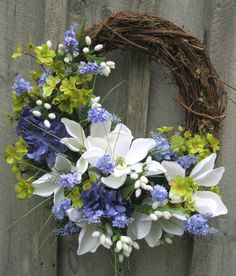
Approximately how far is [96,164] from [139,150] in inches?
4.9

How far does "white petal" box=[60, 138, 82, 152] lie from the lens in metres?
1.09

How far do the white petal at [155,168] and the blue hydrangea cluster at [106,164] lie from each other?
4.0 inches

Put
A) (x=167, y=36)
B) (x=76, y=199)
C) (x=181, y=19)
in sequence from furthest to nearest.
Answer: (x=181, y=19) → (x=167, y=36) → (x=76, y=199)

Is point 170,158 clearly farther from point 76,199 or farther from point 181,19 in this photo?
point 181,19

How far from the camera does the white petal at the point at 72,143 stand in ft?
3.57

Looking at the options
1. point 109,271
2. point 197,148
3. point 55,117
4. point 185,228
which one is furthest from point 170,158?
point 109,271

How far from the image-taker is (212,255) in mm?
1306

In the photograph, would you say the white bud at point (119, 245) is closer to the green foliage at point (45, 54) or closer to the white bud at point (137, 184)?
the white bud at point (137, 184)

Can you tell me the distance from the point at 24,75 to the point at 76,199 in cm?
45

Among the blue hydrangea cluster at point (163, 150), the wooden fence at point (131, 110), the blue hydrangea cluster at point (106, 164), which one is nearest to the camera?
the blue hydrangea cluster at point (106, 164)

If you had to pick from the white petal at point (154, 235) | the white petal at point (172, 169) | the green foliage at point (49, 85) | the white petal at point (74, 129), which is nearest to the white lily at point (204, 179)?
the white petal at point (172, 169)

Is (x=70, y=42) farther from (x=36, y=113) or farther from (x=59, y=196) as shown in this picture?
(x=59, y=196)

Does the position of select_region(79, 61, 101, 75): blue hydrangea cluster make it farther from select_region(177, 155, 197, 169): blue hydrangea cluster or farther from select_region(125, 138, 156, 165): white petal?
select_region(177, 155, 197, 169): blue hydrangea cluster

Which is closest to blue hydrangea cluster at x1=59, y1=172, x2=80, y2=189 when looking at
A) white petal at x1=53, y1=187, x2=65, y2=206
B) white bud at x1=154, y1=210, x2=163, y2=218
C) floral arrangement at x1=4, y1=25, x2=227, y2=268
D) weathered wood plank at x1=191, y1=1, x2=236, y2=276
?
floral arrangement at x1=4, y1=25, x2=227, y2=268
